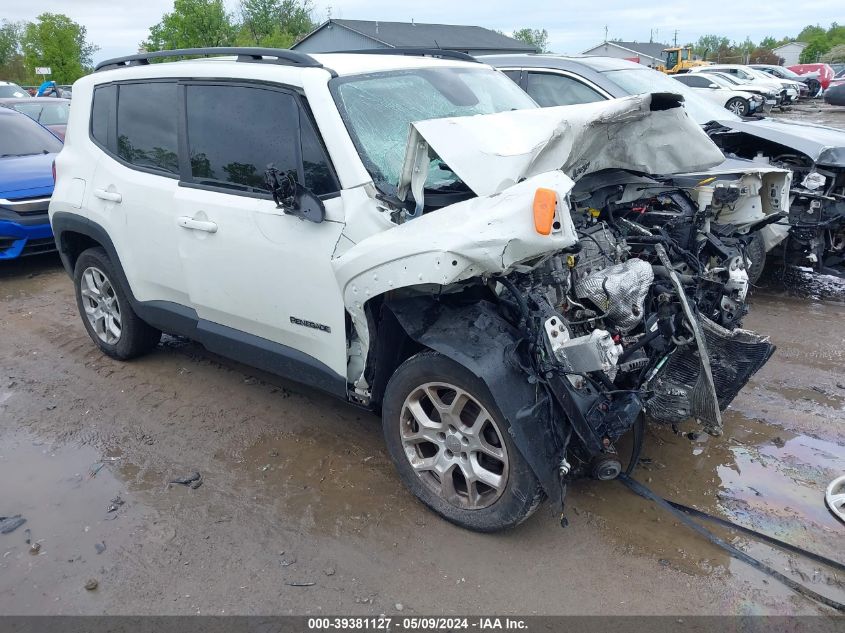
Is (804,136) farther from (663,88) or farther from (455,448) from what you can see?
(455,448)

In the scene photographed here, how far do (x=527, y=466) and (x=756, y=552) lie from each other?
3.65 feet

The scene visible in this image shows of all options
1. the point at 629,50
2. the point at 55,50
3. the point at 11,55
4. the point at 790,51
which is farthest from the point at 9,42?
the point at 790,51

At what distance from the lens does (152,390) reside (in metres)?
4.68

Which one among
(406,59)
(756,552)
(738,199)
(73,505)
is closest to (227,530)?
(73,505)

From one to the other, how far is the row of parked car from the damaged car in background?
1386 mm

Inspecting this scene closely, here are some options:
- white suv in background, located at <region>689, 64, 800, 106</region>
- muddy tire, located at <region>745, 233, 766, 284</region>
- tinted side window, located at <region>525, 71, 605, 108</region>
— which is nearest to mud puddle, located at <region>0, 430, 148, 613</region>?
muddy tire, located at <region>745, 233, 766, 284</region>

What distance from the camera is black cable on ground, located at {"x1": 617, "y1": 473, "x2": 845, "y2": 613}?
2.67m

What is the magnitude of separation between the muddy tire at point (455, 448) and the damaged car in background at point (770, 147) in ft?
9.22

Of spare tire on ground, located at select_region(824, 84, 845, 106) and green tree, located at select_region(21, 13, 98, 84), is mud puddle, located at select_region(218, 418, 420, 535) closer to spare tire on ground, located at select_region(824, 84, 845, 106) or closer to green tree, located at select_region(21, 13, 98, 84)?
spare tire on ground, located at select_region(824, 84, 845, 106)

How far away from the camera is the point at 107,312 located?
16.6 ft

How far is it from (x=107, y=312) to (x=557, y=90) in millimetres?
4870

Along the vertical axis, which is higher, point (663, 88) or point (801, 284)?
point (663, 88)

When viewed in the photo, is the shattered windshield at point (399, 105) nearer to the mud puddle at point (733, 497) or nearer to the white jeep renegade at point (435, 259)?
the white jeep renegade at point (435, 259)

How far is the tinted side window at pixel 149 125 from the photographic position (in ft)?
13.3
